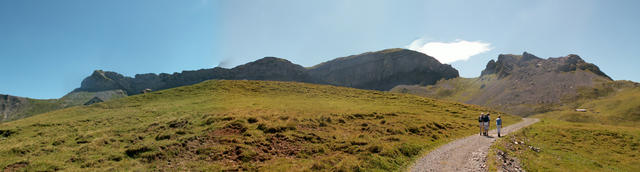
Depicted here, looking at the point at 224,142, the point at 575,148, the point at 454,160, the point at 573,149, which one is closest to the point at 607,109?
the point at 575,148

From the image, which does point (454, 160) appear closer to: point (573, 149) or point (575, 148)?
point (573, 149)

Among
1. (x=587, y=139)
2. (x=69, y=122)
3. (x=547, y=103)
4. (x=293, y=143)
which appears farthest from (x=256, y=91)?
(x=547, y=103)

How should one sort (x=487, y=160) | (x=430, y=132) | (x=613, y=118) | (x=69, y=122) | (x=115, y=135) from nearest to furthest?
1. (x=487, y=160)
2. (x=115, y=135)
3. (x=430, y=132)
4. (x=69, y=122)
5. (x=613, y=118)

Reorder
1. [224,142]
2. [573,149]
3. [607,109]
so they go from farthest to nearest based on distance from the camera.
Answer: [607,109] → [573,149] → [224,142]

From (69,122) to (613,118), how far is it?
171977 mm

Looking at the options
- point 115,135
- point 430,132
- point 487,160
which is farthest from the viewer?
point 430,132

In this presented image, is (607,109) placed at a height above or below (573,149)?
below

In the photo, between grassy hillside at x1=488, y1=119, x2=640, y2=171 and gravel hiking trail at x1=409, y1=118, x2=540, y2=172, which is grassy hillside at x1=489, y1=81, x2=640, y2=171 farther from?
gravel hiking trail at x1=409, y1=118, x2=540, y2=172

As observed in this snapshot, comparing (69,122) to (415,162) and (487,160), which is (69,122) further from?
(487,160)

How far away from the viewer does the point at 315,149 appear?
20203mm

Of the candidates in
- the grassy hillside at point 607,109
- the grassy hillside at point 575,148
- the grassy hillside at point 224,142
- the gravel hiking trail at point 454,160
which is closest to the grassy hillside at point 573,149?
the grassy hillside at point 575,148

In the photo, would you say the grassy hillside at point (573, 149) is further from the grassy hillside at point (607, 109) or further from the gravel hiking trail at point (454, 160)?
the grassy hillside at point (607, 109)

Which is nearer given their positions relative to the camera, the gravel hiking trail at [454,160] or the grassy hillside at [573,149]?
the gravel hiking trail at [454,160]

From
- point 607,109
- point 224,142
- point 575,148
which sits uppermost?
point 224,142
